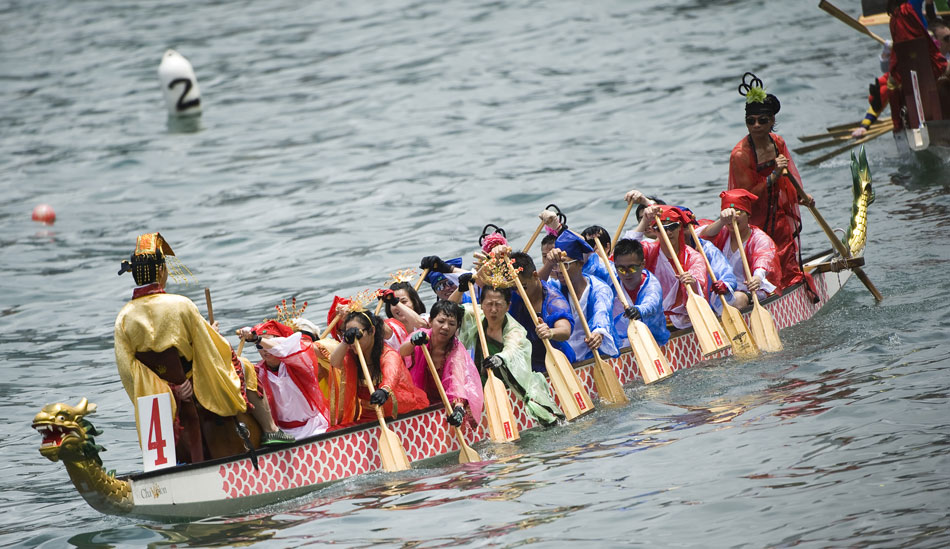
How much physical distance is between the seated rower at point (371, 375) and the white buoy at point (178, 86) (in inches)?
739

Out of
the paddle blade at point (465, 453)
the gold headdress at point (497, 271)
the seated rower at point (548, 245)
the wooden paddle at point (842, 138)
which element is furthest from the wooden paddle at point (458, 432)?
the wooden paddle at point (842, 138)

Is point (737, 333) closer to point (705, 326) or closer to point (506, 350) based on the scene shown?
point (705, 326)

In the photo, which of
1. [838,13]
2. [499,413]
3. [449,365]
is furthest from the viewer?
[838,13]

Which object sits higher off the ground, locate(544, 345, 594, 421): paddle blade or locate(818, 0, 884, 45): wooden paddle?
locate(818, 0, 884, 45): wooden paddle

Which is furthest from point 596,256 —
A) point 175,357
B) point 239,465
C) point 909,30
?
point 909,30

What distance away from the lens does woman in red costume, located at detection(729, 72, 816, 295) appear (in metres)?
10.6

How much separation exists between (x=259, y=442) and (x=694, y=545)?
3231 millimetres

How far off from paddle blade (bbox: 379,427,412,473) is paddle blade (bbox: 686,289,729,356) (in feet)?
9.84

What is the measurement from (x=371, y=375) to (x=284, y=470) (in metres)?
0.97

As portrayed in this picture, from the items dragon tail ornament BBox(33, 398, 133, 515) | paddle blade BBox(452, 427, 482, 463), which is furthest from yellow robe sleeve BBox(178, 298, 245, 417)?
paddle blade BBox(452, 427, 482, 463)

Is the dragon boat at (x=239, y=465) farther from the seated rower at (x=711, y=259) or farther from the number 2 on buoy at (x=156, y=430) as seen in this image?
the seated rower at (x=711, y=259)

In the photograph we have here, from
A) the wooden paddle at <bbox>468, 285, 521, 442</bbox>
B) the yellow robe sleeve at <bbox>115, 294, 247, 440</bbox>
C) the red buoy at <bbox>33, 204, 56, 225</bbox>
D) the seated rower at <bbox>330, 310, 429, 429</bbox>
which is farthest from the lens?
the red buoy at <bbox>33, 204, 56, 225</bbox>

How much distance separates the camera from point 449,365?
8.66 m

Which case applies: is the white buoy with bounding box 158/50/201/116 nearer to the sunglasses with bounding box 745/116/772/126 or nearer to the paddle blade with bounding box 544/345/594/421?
the sunglasses with bounding box 745/116/772/126
